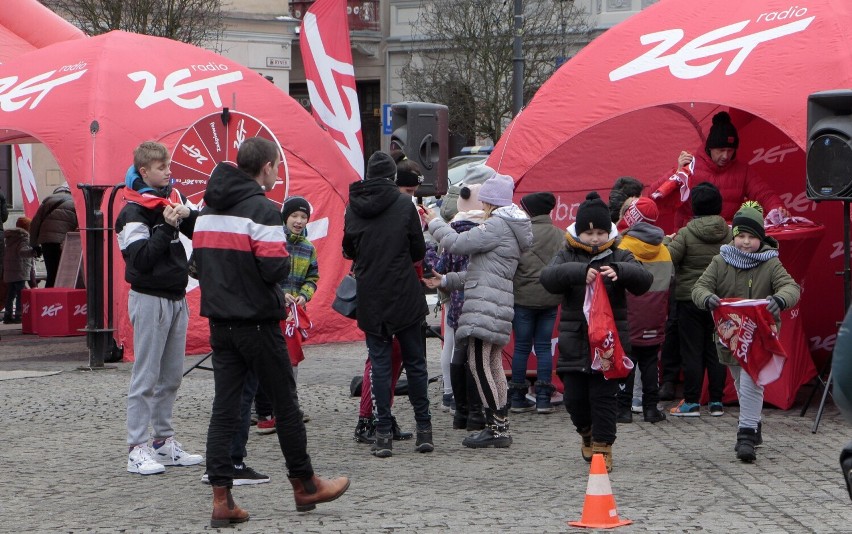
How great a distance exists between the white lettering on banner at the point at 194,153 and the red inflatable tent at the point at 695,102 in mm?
3173

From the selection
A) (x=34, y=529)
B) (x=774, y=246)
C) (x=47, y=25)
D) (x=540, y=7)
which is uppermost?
(x=540, y=7)

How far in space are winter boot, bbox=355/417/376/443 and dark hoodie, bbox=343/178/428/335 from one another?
825 mm

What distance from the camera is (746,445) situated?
330 inches

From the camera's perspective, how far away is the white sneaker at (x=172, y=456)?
27.4ft

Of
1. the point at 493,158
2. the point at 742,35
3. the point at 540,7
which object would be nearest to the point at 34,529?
the point at 493,158

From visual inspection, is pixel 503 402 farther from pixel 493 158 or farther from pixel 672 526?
pixel 493 158

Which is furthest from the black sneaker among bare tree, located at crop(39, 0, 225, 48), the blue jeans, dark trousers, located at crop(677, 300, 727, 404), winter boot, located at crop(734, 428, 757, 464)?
bare tree, located at crop(39, 0, 225, 48)

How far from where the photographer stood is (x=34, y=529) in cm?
678

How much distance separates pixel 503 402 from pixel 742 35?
12.8 feet

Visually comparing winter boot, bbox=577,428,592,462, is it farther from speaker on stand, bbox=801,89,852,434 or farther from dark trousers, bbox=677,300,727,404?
speaker on stand, bbox=801,89,852,434

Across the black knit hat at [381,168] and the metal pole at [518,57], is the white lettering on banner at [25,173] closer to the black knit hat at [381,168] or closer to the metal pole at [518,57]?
the metal pole at [518,57]

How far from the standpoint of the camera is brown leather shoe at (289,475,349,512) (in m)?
6.90

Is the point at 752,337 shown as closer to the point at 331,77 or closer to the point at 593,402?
the point at 593,402

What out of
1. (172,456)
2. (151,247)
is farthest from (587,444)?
(151,247)
